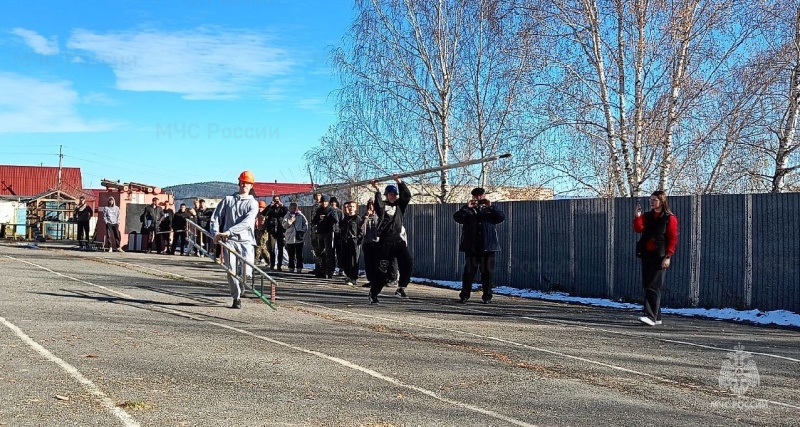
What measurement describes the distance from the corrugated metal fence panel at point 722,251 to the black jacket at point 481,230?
3.52 metres

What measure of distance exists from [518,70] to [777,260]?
8393 mm

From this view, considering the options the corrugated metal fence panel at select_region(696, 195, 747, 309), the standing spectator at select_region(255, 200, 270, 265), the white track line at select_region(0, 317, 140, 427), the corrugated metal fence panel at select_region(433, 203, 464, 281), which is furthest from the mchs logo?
the standing spectator at select_region(255, 200, 270, 265)

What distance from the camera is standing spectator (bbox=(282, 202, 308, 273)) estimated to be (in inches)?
851

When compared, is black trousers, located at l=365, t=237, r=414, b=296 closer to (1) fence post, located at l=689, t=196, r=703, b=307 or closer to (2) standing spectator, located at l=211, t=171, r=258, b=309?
(2) standing spectator, located at l=211, t=171, r=258, b=309

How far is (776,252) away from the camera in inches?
542

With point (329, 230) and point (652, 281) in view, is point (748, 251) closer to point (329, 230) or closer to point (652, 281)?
point (652, 281)

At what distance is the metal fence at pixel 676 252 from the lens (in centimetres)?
1378

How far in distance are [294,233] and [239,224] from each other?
9.40 meters

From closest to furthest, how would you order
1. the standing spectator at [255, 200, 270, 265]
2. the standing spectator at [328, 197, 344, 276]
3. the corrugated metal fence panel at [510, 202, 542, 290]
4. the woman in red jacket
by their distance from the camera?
the woman in red jacket < the corrugated metal fence panel at [510, 202, 542, 290] < the standing spectator at [328, 197, 344, 276] < the standing spectator at [255, 200, 270, 265]

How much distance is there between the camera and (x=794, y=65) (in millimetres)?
16734

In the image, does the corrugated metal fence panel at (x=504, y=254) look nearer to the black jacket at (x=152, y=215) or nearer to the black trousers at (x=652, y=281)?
the black trousers at (x=652, y=281)

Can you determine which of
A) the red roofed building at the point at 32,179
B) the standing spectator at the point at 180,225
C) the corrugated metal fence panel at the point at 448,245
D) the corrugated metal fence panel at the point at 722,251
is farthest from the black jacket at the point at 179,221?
the red roofed building at the point at 32,179

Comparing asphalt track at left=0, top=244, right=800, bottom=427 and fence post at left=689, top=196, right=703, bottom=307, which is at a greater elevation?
fence post at left=689, top=196, right=703, bottom=307

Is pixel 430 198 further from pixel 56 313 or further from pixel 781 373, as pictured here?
pixel 781 373
